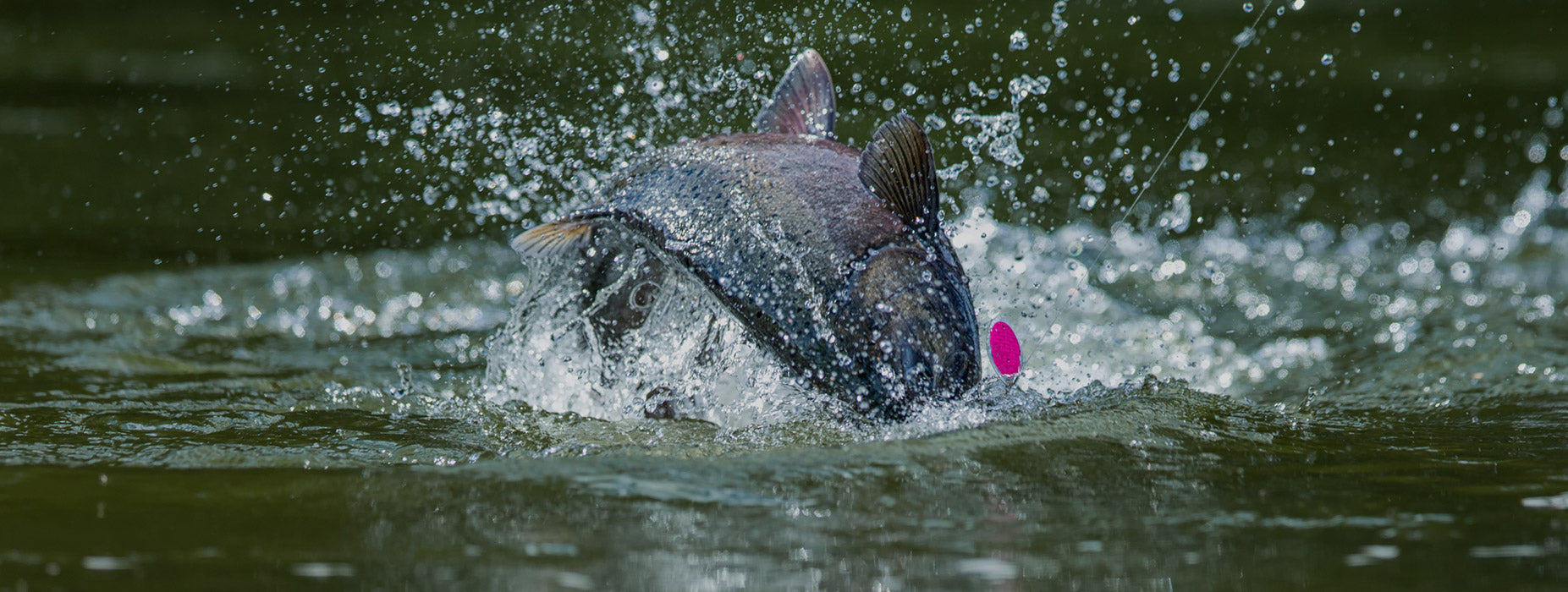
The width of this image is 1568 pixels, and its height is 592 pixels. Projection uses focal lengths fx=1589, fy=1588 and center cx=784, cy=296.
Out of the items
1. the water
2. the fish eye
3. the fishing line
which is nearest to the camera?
the water

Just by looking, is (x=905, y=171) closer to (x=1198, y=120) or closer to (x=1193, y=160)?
(x=1193, y=160)

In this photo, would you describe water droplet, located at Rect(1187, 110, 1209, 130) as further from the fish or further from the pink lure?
the pink lure

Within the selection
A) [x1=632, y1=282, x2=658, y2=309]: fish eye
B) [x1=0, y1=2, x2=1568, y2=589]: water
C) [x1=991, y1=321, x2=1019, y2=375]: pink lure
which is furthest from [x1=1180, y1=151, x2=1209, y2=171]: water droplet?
[x1=991, y1=321, x2=1019, y2=375]: pink lure

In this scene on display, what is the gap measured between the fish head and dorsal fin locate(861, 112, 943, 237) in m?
0.12

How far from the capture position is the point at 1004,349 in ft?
12.7

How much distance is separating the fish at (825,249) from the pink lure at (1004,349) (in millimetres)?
47

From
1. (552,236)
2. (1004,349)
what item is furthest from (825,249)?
(552,236)

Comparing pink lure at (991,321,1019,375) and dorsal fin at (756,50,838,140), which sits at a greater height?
dorsal fin at (756,50,838,140)

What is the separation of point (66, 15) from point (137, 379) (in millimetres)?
8238

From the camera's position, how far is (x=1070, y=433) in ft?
13.2

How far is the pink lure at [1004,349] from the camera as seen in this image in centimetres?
385

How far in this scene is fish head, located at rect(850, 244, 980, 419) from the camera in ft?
12.0

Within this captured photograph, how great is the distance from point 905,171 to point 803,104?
92 cm

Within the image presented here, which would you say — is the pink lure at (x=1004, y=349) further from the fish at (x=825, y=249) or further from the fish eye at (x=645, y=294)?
the fish eye at (x=645, y=294)
